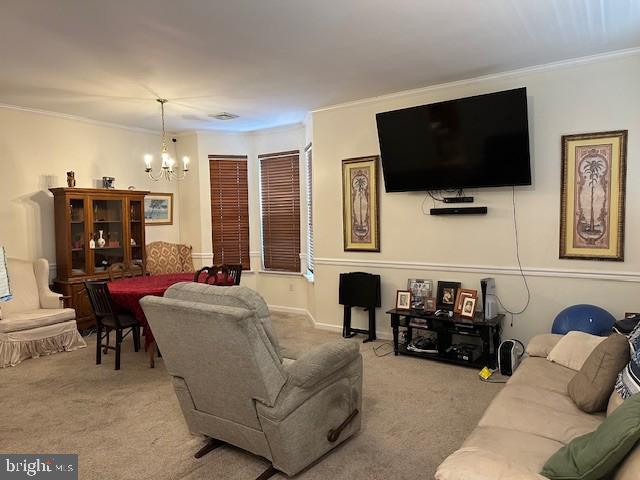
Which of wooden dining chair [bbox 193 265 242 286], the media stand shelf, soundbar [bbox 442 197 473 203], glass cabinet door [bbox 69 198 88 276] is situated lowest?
the media stand shelf

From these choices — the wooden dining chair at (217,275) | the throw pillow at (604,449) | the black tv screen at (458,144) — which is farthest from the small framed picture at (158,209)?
the throw pillow at (604,449)

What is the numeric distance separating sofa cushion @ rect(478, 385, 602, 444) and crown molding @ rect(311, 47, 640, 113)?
9.28ft

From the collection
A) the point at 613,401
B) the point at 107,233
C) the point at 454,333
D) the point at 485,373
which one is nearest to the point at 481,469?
the point at 613,401

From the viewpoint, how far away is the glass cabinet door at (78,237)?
5199 mm

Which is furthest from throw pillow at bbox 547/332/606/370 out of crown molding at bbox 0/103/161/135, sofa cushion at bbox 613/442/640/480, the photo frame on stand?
crown molding at bbox 0/103/161/135

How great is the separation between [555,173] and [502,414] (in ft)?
8.25

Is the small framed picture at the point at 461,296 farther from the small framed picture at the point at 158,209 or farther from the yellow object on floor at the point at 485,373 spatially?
the small framed picture at the point at 158,209

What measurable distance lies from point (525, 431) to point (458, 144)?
2776 mm

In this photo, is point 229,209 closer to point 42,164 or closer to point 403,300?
point 42,164

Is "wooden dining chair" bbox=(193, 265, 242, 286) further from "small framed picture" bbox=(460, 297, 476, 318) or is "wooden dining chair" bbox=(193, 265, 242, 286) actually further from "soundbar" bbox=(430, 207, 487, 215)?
"small framed picture" bbox=(460, 297, 476, 318)

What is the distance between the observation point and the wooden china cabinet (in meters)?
5.11

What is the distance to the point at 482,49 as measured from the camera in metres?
3.45

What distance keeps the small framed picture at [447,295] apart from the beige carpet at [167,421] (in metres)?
0.59

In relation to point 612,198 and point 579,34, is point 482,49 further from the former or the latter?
point 612,198
